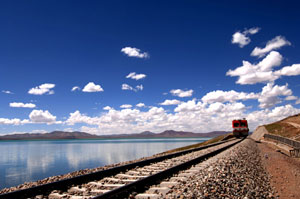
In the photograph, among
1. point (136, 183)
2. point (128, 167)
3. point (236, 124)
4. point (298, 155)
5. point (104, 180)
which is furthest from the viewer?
point (236, 124)

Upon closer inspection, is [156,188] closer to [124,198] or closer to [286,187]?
[124,198]

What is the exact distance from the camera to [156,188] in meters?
6.86

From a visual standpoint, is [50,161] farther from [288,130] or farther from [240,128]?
[288,130]

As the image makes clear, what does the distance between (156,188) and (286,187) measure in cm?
532

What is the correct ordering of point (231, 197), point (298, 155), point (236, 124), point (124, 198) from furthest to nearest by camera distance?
point (236, 124) < point (298, 155) < point (231, 197) < point (124, 198)

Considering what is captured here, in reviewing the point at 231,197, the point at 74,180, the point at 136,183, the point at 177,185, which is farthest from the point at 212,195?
the point at 74,180

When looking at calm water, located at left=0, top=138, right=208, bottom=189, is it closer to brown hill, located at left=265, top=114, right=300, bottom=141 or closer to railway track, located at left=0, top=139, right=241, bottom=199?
railway track, located at left=0, top=139, right=241, bottom=199

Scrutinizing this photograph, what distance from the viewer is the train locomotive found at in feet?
145

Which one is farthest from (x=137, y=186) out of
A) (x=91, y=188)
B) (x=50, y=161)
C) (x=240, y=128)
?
(x=240, y=128)

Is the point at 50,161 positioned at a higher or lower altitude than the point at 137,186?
lower

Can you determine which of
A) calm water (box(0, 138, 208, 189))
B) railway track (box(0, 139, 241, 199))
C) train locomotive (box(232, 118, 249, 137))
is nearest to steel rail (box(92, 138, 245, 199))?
railway track (box(0, 139, 241, 199))

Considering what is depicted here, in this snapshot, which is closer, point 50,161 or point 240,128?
point 50,161

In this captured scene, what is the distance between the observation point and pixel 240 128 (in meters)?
44.2

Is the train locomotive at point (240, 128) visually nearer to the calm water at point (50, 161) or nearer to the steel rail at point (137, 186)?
the calm water at point (50, 161)
